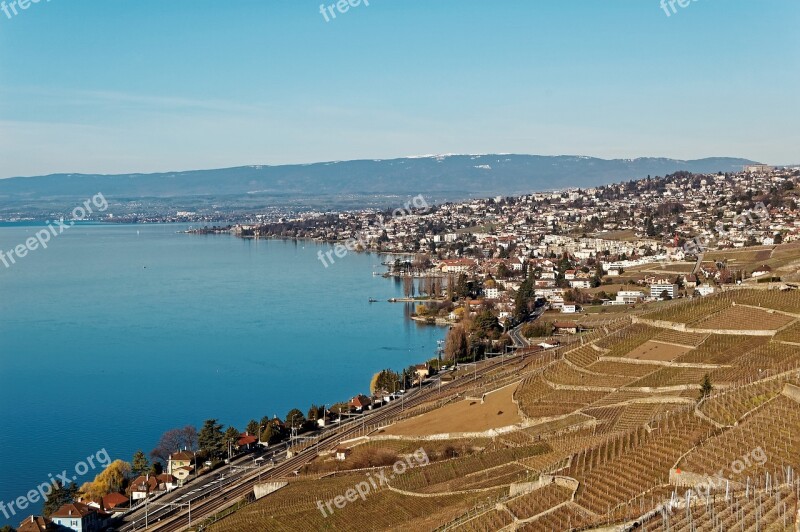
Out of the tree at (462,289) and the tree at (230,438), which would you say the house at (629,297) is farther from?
the tree at (230,438)

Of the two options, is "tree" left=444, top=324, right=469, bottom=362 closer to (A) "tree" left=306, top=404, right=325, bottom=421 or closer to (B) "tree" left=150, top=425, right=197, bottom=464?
(A) "tree" left=306, top=404, right=325, bottom=421

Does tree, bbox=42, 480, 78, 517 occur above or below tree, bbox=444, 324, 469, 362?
above

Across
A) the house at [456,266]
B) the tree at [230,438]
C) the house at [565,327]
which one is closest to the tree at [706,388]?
the tree at [230,438]

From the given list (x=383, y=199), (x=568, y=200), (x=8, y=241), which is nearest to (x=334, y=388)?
(x=8, y=241)

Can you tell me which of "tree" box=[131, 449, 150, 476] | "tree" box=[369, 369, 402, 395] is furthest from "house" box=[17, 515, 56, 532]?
"tree" box=[369, 369, 402, 395]

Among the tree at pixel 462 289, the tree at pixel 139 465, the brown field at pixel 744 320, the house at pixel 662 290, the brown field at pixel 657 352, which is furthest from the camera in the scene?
the tree at pixel 462 289

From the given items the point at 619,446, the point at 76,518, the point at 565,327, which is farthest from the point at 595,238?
the point at 619,446

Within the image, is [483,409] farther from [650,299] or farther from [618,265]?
[618,265]

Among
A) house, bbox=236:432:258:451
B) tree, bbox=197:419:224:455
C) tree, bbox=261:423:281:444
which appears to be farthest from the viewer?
tree, bbox=261:423:281:444
